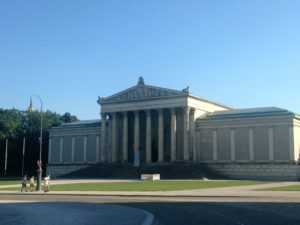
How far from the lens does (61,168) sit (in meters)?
120

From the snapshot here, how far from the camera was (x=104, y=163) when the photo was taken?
107 metres

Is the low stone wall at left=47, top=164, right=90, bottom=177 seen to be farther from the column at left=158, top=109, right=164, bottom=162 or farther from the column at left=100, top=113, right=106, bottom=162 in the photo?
the column at left=158, top=109, right=164, bottom=162

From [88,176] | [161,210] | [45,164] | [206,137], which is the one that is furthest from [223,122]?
[161,210]

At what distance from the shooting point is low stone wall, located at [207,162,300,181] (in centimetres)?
8925

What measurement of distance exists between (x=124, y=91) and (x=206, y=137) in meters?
21.7

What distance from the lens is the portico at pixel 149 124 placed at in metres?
102

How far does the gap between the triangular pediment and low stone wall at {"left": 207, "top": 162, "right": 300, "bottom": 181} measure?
17.1 m

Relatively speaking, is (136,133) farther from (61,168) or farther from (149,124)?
(61,168)

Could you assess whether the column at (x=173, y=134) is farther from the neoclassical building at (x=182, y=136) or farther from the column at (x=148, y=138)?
the column at (x=148, y=138)

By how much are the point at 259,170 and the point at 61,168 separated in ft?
167

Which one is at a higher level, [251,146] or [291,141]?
[291,141]

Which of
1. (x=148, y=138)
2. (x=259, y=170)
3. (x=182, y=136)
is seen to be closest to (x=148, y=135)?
(x=148, y=138)

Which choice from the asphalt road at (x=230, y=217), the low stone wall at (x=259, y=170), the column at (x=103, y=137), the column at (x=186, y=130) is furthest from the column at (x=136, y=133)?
the asphalt road at (x=230, y=217)

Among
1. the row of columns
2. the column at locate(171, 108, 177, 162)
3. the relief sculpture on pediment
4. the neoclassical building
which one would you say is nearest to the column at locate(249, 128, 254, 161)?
the neoclassical building
